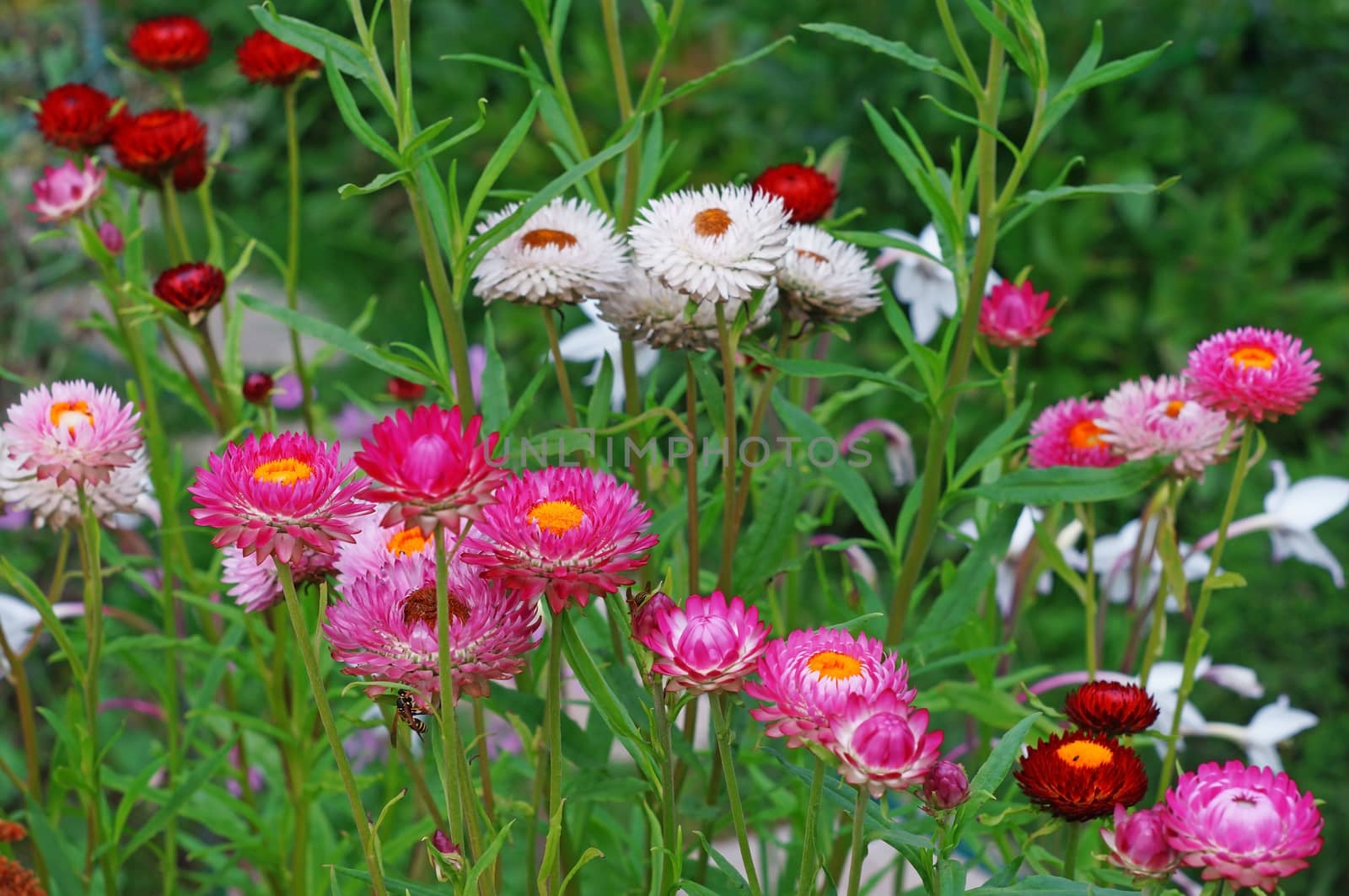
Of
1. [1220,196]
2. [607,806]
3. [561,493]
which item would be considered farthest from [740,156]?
[561,493]

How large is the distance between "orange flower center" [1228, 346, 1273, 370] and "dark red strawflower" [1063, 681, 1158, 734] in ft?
0.88

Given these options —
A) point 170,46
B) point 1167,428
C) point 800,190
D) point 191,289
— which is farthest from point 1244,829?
point 170,46

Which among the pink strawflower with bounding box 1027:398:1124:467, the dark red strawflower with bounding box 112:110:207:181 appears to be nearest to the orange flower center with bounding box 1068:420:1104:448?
the pink strawflower with bounding box 1027:398:1124:467

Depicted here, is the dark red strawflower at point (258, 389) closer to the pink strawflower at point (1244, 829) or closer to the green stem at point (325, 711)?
the green stem at point (325, 711)

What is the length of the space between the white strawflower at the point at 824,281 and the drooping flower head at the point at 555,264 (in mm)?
129

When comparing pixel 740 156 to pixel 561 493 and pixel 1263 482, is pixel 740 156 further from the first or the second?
pixel 561 493

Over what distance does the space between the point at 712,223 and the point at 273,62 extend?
25.3 inches

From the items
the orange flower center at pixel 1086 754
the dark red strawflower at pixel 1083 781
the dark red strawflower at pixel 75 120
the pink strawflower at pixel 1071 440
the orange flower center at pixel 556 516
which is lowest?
the dark red strawflower at pixel 1083 781

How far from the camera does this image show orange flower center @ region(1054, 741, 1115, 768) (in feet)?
2.66

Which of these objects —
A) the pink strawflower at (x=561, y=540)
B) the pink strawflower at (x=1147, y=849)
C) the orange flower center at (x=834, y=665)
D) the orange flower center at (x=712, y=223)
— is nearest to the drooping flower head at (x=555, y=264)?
the orange flower center at (x=712, y=223)

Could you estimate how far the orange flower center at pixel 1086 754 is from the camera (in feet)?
2.66

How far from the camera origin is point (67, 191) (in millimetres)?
1268

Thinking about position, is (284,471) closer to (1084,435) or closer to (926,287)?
(1084,435)

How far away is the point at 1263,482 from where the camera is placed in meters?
2.39
